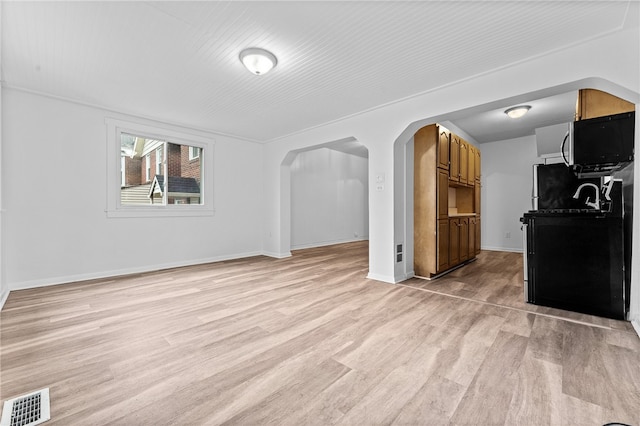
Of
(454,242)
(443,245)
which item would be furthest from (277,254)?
(454,242)

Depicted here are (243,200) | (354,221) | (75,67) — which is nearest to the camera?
(75,67)

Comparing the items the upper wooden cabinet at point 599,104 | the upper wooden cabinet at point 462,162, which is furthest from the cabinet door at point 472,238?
the upper wooden cabinet at point 599,104

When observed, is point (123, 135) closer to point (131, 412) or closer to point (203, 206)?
point (203, 206)

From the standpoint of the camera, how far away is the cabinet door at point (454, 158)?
14.6 feet

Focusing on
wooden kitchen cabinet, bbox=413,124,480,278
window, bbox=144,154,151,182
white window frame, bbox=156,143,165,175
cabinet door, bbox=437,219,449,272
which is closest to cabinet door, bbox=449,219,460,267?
wooden kitchen cabinet, bbox=413,124,480,278

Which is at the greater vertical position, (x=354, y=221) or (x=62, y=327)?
(x=354, y=221)

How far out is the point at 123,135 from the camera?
14.5ft

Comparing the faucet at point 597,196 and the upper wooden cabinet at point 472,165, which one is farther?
the upper wooden cabinet at point 472,165

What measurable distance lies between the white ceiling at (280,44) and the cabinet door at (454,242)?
7.26ft

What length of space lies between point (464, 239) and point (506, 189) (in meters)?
2.74

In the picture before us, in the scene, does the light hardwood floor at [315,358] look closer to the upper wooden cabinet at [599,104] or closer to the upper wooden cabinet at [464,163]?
the upper wooden cabinet at [599,104]

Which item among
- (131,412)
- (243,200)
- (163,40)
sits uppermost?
(163,40)

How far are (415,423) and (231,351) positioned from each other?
4.20 ft

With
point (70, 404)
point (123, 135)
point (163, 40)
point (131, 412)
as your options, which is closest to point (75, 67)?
point (163, 40)
